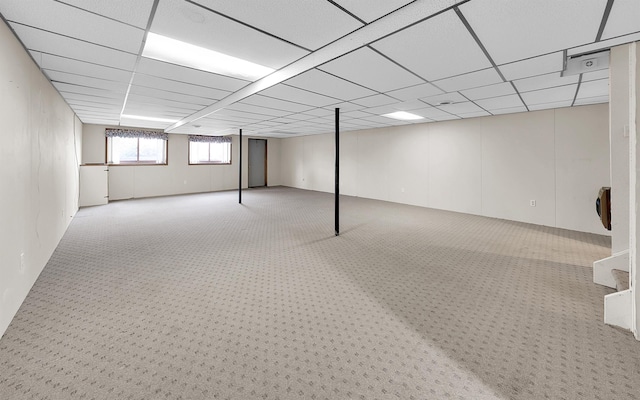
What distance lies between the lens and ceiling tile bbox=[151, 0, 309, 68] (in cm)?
203

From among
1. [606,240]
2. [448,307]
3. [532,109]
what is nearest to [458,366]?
[448,307]

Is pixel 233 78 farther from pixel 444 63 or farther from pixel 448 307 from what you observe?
pixel 448 307

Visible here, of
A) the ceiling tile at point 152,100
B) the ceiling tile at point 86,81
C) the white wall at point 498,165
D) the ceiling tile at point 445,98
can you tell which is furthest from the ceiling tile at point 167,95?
the white wall at point 498,165

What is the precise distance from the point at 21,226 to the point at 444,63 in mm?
4209

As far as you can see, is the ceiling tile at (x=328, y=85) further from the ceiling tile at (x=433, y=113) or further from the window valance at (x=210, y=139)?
the window valance at (x=210, y=139)

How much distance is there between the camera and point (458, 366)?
5.80 feet

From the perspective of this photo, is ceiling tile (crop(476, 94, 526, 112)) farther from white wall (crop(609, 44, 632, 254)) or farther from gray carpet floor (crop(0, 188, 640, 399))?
gray carpet floor (crop(0, 188, 640, 399))

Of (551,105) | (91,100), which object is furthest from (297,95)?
(551,105)

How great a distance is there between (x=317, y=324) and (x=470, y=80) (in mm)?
3346

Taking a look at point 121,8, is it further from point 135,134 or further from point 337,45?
point 135,134

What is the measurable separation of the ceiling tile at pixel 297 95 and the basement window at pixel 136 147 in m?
6.86

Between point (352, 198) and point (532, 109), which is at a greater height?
point (532, 109)

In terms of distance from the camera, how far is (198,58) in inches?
120

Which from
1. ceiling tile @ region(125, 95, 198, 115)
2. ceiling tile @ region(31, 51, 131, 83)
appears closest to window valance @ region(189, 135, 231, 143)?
ceiling tile @ region(125, 95, 198, 115)
